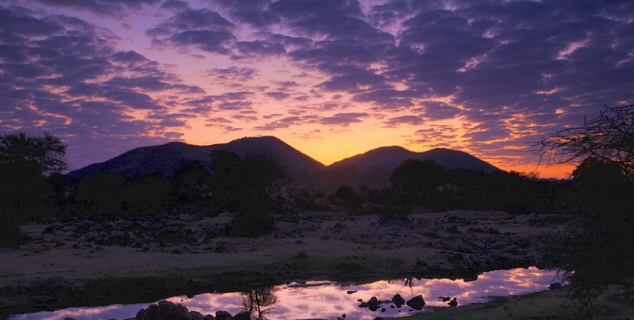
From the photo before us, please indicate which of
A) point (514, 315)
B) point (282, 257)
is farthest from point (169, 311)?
point (282, 257)

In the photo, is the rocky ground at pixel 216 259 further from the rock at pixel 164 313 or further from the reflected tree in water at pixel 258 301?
the rock at pixel 164 313

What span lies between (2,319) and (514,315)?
12149mm

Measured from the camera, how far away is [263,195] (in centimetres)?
2798

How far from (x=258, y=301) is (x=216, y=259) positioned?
5.05 metres

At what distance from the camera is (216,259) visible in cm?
1717

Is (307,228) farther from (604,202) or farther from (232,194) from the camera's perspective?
(604,202)

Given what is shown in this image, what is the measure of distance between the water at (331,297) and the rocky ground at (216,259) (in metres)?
0.87

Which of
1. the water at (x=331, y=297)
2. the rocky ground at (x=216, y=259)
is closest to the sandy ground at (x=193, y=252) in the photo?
the rocky ground at (x=216, y=259)

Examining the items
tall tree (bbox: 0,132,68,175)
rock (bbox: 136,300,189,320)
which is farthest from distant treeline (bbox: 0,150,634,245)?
rock (bbox: 136,300,189,320)

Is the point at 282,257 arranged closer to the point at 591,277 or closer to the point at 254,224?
the point at 254,224

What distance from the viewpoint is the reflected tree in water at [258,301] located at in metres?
11.3

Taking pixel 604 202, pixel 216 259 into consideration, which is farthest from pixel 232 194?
pixel 604 202

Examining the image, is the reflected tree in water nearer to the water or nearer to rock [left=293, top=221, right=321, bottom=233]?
the water

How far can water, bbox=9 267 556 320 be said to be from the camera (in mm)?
11062
